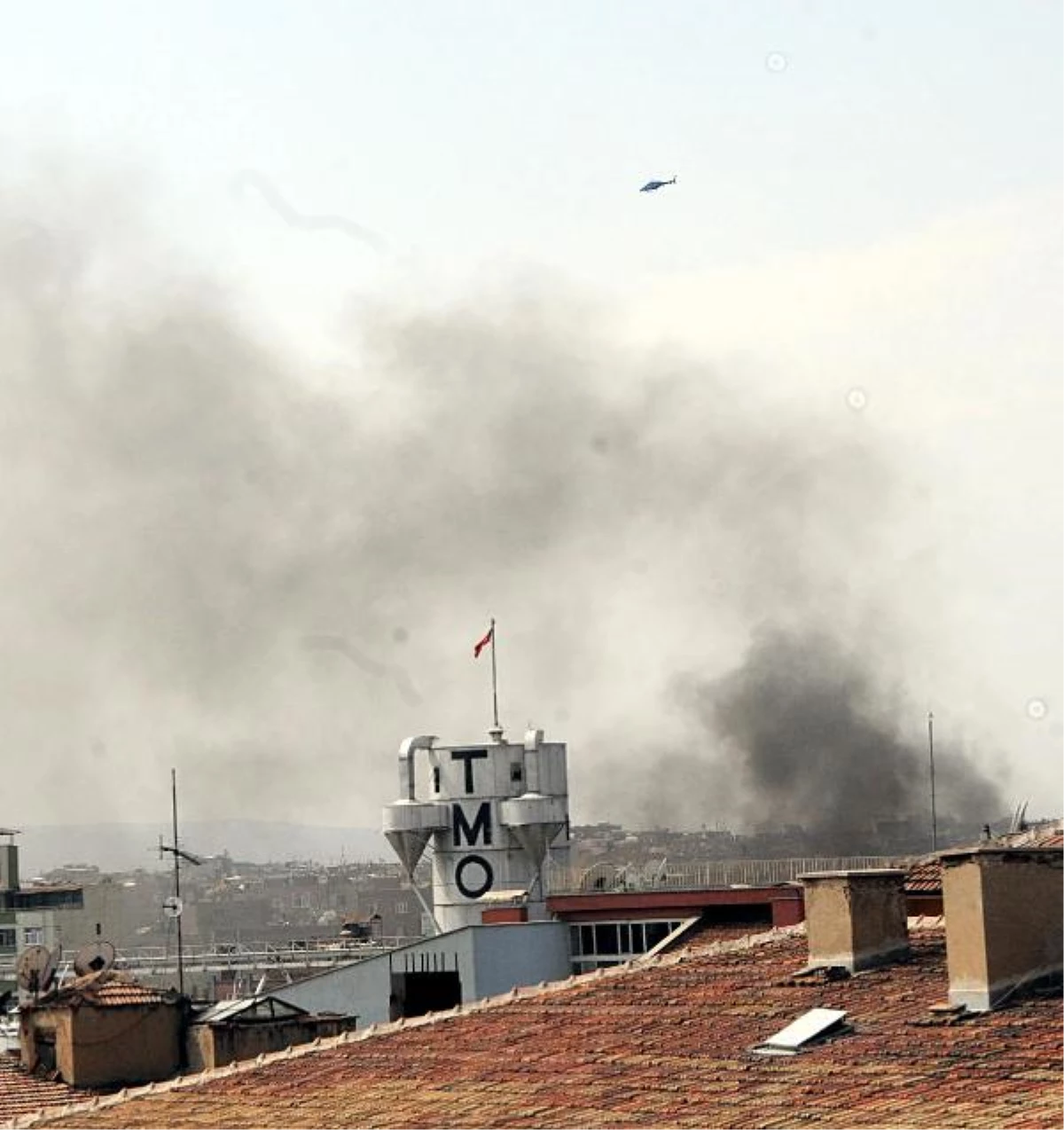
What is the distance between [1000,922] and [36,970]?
29405 mm

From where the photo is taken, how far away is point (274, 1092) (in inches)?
1388

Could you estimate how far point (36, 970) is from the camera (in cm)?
5575

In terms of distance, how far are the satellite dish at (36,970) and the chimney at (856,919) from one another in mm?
23268

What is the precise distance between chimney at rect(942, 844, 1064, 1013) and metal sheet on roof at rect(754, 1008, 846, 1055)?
4.55ft

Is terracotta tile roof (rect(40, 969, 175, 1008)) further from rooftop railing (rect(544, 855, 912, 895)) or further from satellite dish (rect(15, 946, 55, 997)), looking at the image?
rooftop railing (rect(544, 855, 912, 895))

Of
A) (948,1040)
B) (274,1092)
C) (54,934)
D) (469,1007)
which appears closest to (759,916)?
(469,1007)

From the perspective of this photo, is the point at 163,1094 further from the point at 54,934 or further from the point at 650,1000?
the point at 54,934

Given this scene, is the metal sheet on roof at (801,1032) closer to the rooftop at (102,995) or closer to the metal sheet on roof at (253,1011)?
the metal sheet on roof at (253,1011)

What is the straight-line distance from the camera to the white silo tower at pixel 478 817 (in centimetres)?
9088

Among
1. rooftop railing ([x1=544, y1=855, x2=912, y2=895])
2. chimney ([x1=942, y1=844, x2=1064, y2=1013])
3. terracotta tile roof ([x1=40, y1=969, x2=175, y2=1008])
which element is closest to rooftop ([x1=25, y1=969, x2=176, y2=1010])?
terracotta tile roof ([x1=40, y1=969, x2=175, y2=1008])

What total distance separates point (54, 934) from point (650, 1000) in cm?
12312

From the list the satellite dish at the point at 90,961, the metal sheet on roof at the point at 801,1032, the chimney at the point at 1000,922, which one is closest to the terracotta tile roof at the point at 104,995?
the satellite dish at the point at 90,961

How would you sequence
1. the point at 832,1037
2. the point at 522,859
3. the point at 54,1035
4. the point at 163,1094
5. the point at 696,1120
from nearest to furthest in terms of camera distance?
the point at 696,1120 < the point at 832,1037 < the point at 163,1094 < the point at 54,1035 < the point at 522,859

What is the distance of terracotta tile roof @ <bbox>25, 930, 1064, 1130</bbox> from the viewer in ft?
89.5
